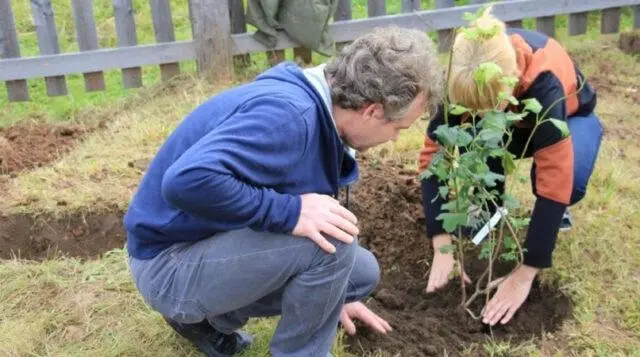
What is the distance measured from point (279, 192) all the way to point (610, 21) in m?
4.76

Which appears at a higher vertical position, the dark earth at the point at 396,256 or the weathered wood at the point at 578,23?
the weathered wood at the point at 578,23

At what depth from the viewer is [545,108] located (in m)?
2.64

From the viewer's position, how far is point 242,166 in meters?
1.96

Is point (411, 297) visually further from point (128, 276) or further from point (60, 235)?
point (60, 235)

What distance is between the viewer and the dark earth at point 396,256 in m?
2.75

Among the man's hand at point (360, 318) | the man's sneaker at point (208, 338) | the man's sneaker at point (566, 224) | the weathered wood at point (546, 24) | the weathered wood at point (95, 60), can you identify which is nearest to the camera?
the man's sneaker at point (208, 338)

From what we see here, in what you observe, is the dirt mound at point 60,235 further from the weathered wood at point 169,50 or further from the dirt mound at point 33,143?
the weathered wood at point 169,50

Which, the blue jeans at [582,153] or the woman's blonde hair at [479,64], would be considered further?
the blue jeans at [582,153]

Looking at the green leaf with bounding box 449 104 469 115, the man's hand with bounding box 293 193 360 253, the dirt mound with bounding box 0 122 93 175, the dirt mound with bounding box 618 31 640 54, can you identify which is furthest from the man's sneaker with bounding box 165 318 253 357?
the dirt mound with bounding box 618 31 640 54

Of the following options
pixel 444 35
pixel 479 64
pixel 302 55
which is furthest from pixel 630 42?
pixel 479 64

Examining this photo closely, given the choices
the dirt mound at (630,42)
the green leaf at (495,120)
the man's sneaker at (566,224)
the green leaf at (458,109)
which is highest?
the green leaf at (458,109)

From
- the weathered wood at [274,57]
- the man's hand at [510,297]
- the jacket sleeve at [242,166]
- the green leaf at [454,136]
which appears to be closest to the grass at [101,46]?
the weathered wood at [274,57]

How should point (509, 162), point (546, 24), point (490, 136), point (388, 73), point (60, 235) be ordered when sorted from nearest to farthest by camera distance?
point (388, 73) → point (490, 136) → point (509, 162) → point (60, 235) → point (546, 24)

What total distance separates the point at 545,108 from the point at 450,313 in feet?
2.67
